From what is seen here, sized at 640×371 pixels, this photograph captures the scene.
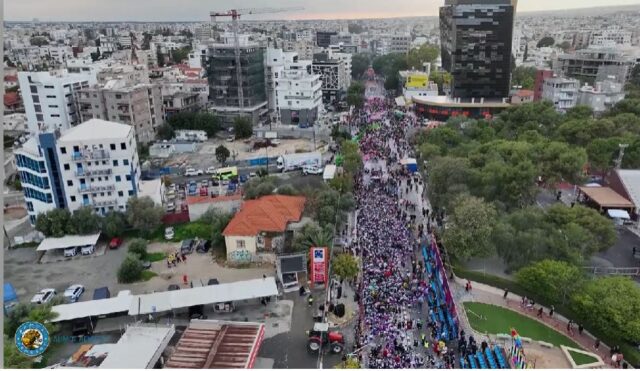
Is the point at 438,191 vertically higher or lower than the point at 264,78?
lower

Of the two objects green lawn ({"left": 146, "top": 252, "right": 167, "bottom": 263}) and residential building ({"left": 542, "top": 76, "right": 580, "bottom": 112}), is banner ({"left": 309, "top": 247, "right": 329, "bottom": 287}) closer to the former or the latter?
green lawn ({"left": 146, "top": 252, "right": 167, "bottom": 263})

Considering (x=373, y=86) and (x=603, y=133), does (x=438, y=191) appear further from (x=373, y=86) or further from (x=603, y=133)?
(x=373, y=86)

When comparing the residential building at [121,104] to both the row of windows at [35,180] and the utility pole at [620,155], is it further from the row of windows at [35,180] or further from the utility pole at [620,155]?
the utility pole at [620,155]

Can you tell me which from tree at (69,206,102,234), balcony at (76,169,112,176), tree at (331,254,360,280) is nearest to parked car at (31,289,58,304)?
tree at (69,206,102,234)

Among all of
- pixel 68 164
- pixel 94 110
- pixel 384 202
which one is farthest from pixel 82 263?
pixel 94 110

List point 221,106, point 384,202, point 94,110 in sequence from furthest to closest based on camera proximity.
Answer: point 221,106
point 94,110
point 384,202

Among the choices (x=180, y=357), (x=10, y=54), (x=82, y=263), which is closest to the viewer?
(x=180, y=357)
